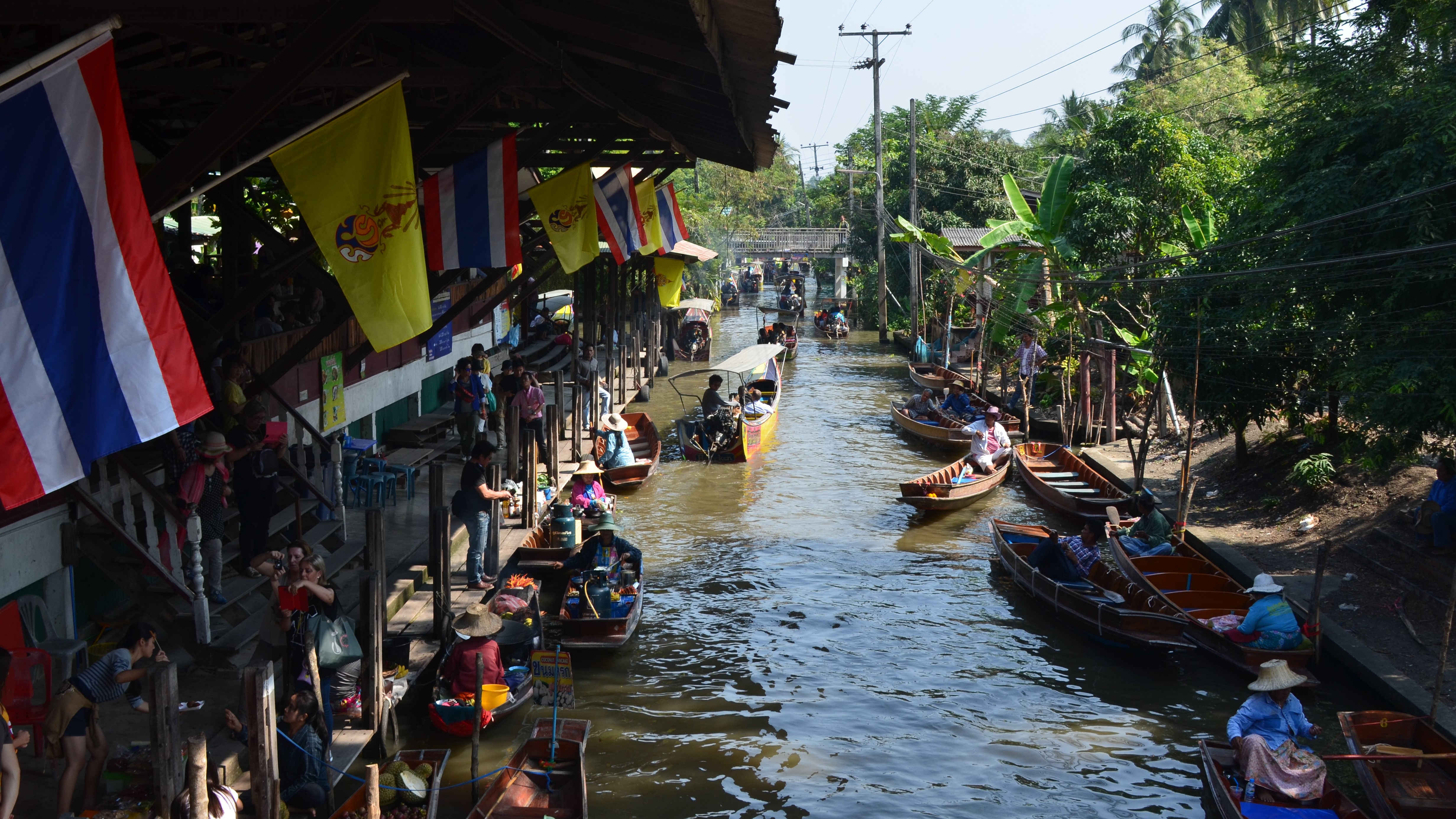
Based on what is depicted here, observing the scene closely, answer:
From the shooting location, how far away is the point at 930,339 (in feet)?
144

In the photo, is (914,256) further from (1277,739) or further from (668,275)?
(1277,739)

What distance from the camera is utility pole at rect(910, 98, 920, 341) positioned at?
41.3m

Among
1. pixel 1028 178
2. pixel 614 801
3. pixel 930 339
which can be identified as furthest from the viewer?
pixel 1028 178

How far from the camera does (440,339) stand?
69.9ft

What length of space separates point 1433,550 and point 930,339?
3073 cm

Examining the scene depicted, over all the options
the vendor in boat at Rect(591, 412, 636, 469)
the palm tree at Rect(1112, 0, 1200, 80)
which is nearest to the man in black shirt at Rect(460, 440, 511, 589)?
the vendor in boat at Rect(591, 412, 636, 469)

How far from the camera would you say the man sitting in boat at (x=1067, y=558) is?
14797 mm

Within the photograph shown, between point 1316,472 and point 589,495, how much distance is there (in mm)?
11035

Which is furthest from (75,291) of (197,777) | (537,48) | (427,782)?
(427,782)

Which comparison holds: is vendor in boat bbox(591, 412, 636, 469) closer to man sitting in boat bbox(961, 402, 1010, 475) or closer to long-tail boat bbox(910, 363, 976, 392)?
man sitting in boat bbox(961, 402, 1010, 475)

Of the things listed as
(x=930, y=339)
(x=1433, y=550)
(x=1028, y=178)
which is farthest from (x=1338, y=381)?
(x=1028, y=178)

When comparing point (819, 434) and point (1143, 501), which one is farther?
point (819, 434)

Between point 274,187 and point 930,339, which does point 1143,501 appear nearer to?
point 274,187

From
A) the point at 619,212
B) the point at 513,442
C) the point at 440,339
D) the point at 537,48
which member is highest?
the point at 537,48
